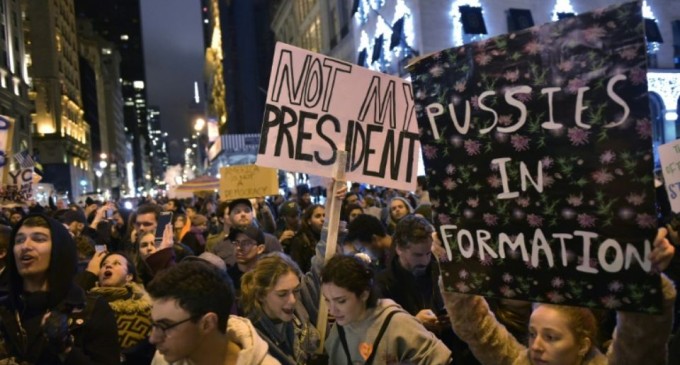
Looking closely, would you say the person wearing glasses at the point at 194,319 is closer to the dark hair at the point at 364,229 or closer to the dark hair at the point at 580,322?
the dark hair at the point at 580,322

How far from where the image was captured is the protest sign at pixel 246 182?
11.3m

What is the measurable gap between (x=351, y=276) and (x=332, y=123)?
1.50m

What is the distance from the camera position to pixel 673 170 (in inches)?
206

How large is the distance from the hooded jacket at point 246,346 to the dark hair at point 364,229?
Answer: 11.2 ft

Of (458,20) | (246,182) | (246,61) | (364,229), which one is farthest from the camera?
(246,61)

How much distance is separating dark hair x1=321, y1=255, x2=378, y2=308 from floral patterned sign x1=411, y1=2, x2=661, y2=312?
0.63 metres

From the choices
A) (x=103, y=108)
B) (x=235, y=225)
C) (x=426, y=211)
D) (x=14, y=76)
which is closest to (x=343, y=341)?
(x=426, y=211)

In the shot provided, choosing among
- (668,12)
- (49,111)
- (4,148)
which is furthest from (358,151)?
(49,111)

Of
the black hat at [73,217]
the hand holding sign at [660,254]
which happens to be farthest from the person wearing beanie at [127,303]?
the black hat at [73,217]

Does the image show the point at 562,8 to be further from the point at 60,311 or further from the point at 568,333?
the point at 60,311

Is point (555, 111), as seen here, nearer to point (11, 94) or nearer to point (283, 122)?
point (283, 122)

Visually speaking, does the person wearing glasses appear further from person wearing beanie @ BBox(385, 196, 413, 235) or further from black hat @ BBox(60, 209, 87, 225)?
black hat @ BBox(60, 209, 87, 225)

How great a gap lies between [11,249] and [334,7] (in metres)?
46.1

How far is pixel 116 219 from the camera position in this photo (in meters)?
13.1
